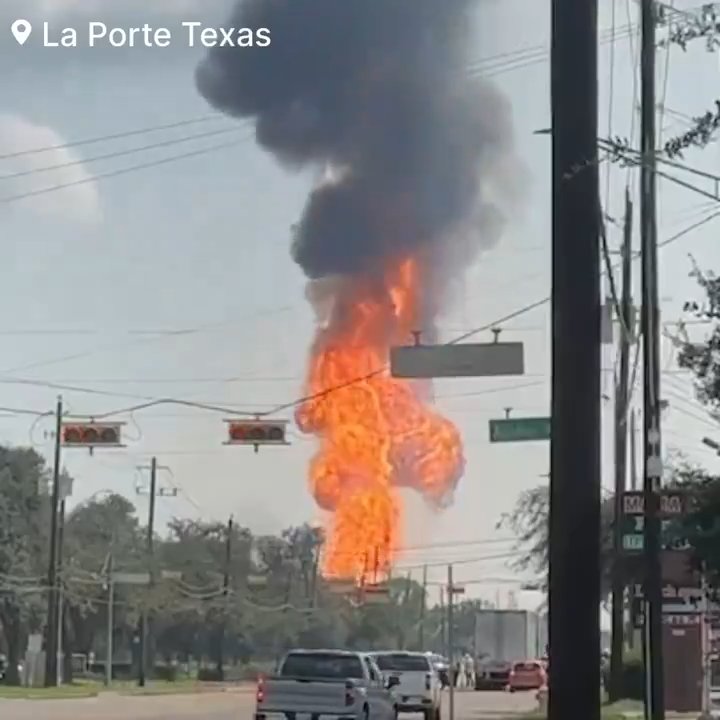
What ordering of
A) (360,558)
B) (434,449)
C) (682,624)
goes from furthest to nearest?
(360,558)
(434,449)
(682,624)

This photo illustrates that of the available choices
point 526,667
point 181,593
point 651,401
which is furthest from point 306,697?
point 181,593

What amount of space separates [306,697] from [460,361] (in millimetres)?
5693

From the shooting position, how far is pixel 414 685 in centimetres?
3525

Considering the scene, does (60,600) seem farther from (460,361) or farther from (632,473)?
(460,361)

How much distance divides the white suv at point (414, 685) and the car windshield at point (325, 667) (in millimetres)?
5975

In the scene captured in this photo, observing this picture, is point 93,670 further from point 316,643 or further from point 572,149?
point 572,149

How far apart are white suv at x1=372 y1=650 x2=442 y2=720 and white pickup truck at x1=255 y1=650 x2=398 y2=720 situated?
19.0ft

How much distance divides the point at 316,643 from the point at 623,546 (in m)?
50.1

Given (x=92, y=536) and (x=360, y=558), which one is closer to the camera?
(x=360, y=558)

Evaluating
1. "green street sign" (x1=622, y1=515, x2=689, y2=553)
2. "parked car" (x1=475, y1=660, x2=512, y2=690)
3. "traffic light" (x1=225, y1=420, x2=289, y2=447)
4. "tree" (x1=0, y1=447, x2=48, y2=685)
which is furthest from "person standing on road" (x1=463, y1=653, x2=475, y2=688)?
A: "green street sign" (x1=622, y1=515, x2=689, y2=553)

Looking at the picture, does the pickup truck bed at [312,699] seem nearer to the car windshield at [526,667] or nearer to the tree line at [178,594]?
the car windshield at [526,667]

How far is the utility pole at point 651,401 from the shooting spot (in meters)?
22.8

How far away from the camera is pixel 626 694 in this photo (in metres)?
41.0

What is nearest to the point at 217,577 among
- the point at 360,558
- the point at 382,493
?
the point at 360,558
